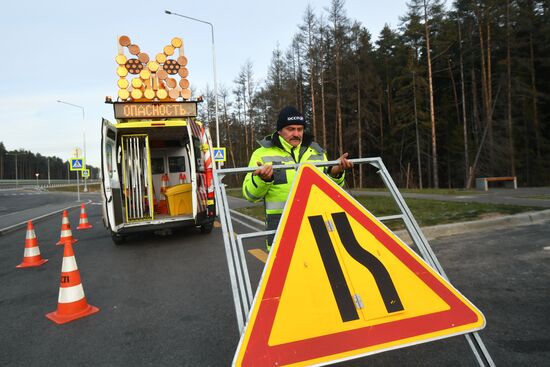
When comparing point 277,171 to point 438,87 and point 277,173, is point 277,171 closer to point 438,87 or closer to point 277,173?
point 277,173

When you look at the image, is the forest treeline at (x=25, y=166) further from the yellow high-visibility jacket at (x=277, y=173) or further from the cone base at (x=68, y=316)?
the yellow high-visibility jacket at (x=277, y=173)

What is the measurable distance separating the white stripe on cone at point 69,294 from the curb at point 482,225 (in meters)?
5.16

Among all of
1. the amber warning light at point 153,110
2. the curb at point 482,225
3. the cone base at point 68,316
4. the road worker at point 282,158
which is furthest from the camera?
the amber warning light at point 153,110

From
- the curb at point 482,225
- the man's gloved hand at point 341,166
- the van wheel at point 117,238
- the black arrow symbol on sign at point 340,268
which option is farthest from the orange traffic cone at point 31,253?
the curb at point 482,225

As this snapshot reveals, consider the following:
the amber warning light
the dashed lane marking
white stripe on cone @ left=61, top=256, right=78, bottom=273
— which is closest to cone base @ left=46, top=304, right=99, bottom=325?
white stripe on cone @ left=61, top=256, right=78, bottom=273

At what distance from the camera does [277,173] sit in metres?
2.87

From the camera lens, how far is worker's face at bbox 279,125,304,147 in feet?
9.62

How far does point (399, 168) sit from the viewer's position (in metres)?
38.8

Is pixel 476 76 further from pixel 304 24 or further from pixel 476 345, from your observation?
pixel 476 345

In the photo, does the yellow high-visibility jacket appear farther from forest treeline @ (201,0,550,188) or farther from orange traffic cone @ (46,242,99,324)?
forest treeline @ (201,0,550,188)

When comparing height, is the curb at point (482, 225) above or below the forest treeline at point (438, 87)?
below

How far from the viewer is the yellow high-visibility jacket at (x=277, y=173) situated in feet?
9.33

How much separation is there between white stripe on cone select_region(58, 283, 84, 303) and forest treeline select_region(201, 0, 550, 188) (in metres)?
25.7

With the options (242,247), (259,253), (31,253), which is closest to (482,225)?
(259,253)
